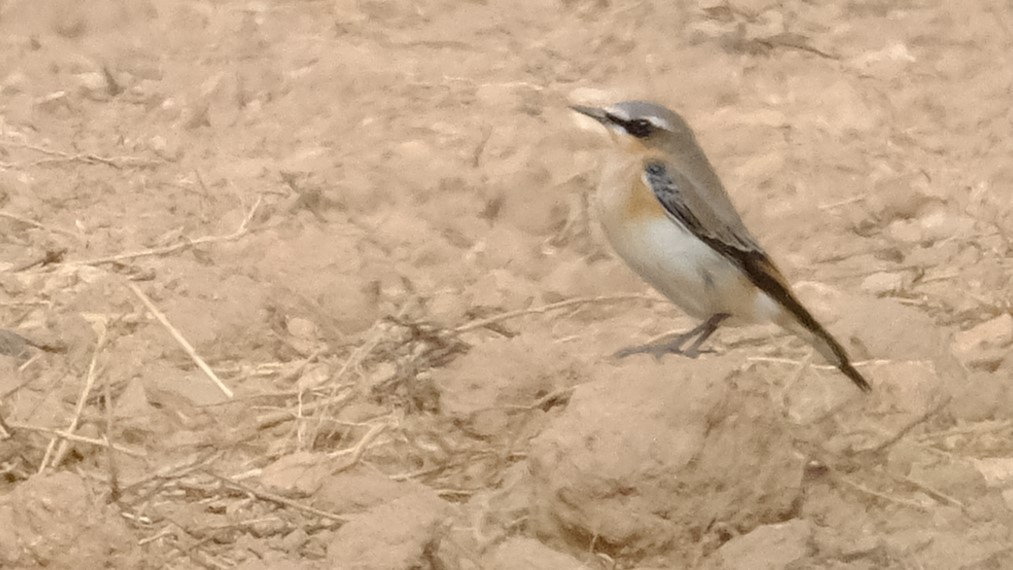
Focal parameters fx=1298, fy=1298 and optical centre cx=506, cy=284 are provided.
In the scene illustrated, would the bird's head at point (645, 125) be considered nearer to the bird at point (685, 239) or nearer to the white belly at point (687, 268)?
the bird at point (685, 239)

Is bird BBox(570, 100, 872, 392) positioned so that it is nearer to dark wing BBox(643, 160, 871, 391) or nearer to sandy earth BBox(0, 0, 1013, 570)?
dark wing BBox(643, 160, 871, 391)

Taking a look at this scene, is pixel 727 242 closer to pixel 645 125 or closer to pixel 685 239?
pixel 685 239

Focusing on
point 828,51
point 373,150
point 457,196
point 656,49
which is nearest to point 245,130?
point 373,150

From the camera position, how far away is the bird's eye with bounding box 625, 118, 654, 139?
2721 mm

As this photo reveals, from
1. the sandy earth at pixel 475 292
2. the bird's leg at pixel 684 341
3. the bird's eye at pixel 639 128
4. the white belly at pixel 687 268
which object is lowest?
the sandy earth at pixel 475 292

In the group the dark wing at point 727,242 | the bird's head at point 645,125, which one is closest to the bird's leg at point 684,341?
the dark wing at point 727,242

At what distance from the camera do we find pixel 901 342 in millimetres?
2896

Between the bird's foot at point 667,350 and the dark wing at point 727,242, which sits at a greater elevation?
the dark wing at point 727,242

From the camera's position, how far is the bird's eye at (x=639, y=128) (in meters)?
2.72

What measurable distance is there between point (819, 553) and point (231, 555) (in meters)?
1.00

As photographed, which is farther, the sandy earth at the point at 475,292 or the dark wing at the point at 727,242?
the dark wing at the point at 727,242

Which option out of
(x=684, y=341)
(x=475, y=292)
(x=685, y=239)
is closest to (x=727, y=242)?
(x=685, y=239)

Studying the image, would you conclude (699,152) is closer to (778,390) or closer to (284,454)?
(778,390)

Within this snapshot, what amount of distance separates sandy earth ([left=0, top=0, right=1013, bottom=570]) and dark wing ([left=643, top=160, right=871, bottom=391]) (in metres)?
0.16
